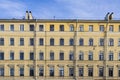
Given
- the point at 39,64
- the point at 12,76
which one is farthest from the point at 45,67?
the point at 12,76

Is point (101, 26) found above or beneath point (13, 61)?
above

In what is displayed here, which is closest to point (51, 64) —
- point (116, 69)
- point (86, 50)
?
point (86, 50)

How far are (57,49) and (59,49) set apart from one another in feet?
1.44

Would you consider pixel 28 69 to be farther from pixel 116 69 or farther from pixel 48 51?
pixel 116 69

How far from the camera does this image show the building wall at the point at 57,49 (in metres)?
97.6

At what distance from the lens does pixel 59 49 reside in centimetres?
9800

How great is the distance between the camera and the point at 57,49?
3858 inches

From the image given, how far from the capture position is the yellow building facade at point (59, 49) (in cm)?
9762

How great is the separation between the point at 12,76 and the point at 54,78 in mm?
9188

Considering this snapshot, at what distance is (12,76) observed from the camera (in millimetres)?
97375

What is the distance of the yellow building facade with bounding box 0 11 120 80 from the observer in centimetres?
9762

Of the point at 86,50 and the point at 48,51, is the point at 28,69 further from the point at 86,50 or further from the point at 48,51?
the point at 86,50

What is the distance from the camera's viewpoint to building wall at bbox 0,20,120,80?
320ft

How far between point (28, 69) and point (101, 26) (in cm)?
1864
